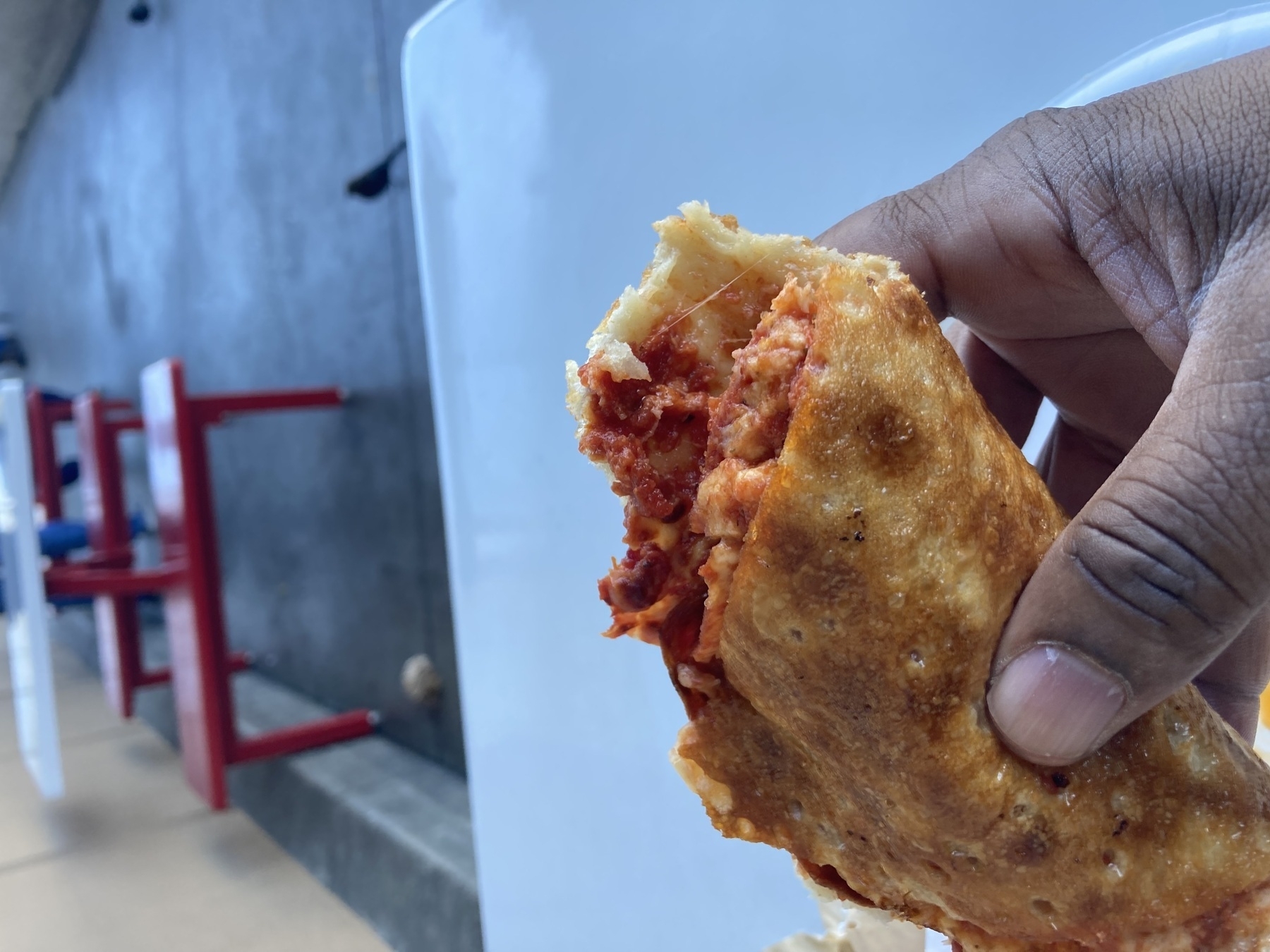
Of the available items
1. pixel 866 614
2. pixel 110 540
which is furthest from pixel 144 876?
pixel 866 614

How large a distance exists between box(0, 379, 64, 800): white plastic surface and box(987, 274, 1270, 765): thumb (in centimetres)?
261

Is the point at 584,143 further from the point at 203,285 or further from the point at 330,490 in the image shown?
the point at 203,285

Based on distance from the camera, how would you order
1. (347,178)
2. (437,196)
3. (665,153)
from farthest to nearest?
(347,178) < (437,196) < (665,153)

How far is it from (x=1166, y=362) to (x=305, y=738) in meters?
2.55

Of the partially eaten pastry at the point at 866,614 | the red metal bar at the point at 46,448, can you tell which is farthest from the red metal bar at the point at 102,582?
the partially eaten pastry at the point at 866,614

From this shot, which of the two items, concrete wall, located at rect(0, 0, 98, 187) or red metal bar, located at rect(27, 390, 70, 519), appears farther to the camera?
concrete wall, located at rect(0, 0, 98, 187)

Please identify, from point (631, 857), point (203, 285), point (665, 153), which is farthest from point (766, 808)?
point (203, 285)

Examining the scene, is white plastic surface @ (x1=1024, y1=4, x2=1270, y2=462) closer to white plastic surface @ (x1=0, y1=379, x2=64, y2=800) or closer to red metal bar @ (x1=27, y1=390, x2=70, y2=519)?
white plastic surface @ (x1=0, y1=379, x2=64, y2=800)

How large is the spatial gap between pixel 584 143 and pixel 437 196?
328 millimetres

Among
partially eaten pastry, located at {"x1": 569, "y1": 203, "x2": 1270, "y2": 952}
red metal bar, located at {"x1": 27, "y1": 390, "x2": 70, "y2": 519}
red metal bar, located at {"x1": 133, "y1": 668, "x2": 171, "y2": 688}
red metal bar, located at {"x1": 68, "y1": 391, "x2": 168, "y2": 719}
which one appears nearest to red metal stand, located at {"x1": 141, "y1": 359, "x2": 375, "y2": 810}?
red metal bar, located at {"x1": 68, "y1": 391, "x2": 168, "y2": 719}

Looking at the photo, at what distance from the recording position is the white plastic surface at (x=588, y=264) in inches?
37.9

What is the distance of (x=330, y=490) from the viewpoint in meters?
2.88

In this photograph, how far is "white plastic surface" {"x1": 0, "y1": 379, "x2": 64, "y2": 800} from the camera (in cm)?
232

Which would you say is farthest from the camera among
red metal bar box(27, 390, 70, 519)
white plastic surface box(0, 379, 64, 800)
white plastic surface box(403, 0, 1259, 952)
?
red metal bar box(27, 390, 70, 519)
